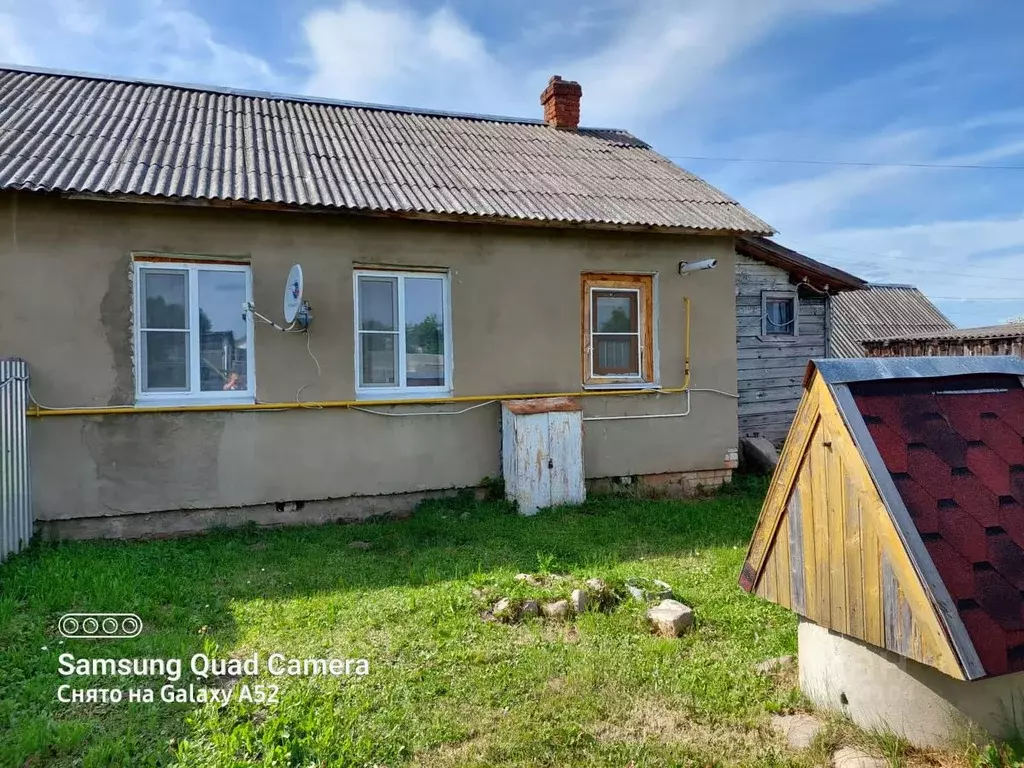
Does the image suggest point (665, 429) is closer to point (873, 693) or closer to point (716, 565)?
point (716, 565)

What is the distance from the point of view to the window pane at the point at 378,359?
24.4 ft

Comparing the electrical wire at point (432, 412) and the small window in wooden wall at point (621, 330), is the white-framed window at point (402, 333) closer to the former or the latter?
the electrical wire at point (432, 412)

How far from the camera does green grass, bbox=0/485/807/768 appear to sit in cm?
313

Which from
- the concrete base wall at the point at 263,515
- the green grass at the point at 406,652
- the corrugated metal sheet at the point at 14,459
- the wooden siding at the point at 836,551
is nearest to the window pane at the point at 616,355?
the concrete base wall at the point at 263,515

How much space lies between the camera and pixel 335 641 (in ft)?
13.8

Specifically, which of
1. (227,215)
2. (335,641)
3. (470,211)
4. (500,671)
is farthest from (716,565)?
(227,215)

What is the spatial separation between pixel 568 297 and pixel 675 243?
1.66 metres

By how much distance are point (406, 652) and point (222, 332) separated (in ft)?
14.1

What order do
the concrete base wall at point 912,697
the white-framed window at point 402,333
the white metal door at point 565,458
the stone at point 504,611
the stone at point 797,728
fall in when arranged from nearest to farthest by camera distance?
the concrete base wall at point 912,697
the stone at point 797,728
the stone at point 504,611
the white-framed window at point 402,333
the white metal door at point 565,458

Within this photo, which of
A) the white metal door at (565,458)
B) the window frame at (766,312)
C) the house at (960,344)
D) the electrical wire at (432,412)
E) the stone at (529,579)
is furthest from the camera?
the house at (960,344)

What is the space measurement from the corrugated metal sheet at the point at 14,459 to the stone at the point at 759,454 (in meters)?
9.00

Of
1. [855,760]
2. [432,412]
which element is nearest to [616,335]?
[432,412]

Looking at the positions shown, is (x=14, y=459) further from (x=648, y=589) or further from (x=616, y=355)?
(x=616, y=355)

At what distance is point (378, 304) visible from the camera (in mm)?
7496
